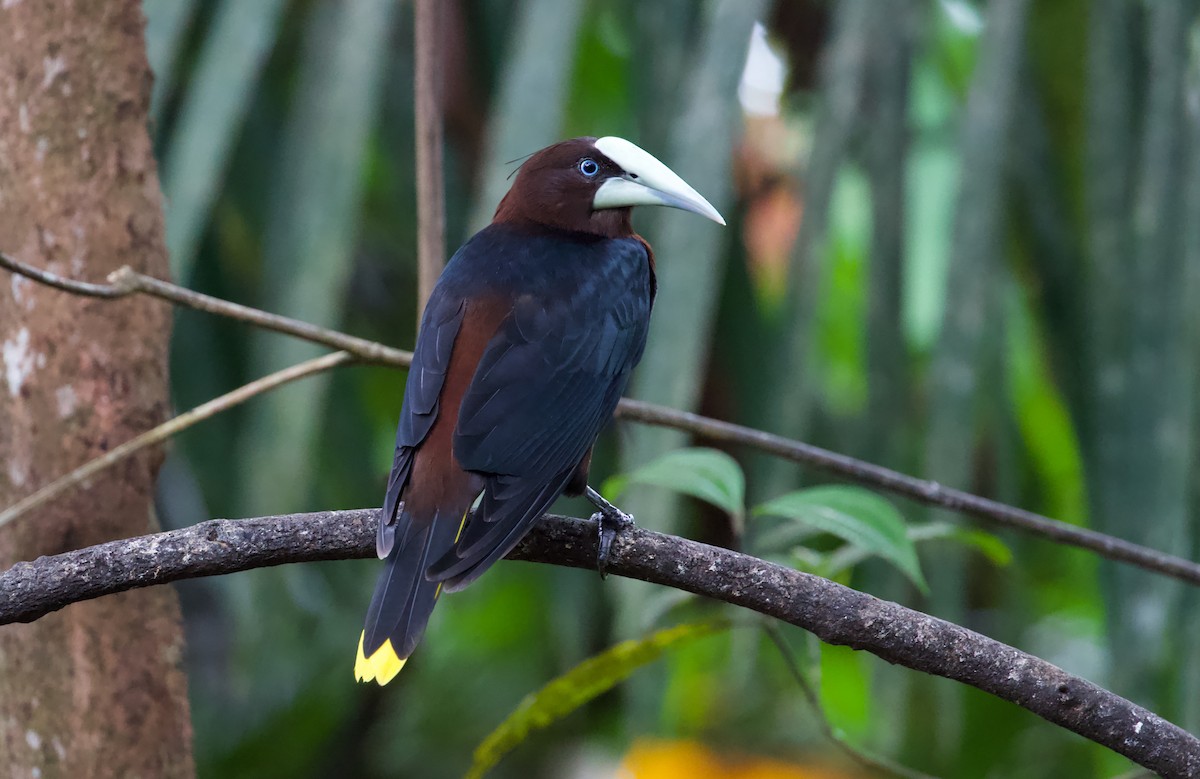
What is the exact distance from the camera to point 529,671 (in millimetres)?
3736

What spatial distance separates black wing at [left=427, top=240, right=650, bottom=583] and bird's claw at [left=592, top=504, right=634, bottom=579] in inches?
2.7

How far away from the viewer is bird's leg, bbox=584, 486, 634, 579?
1451mm

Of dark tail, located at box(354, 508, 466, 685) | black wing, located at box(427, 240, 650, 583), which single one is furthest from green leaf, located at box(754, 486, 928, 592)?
dark tail, located at box(354, 508, 466, 685)

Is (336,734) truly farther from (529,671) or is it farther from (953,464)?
(953,464)

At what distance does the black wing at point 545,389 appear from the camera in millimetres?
1564

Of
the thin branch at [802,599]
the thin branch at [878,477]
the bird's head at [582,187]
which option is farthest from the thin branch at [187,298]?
the bird's head at [582,187]

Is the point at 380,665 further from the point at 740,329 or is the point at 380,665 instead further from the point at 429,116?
the point at 740,329

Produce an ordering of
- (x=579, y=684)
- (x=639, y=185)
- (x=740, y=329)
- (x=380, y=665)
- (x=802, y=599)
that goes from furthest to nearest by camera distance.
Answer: (x=740, y=329)
(x=639, y=185)
(x=579, y=684)
(x=380, y=665)
(x=802, y=599)

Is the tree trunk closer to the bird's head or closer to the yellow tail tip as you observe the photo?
the yellow tail tip

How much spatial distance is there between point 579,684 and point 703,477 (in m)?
0.31

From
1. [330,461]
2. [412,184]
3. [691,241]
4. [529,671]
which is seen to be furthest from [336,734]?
[691,241]

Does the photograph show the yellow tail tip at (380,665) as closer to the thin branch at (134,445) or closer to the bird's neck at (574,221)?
the thin branch at (134,445)

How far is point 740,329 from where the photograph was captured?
288 cm

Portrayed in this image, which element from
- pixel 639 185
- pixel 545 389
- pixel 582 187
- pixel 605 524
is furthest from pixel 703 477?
pixel 582 187
